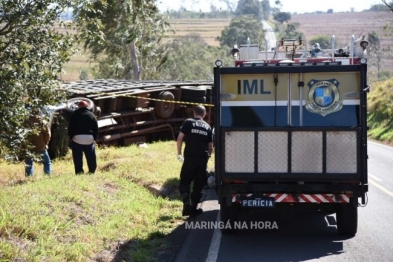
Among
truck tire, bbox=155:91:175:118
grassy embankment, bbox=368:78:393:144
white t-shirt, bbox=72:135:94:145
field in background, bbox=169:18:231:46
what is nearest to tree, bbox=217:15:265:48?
field in background, bbox=169:18:231:46

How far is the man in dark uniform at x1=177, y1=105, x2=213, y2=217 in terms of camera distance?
1149cm

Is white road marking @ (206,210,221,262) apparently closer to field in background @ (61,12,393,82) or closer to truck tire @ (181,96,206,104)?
truck tire @ (181,96,206,104)

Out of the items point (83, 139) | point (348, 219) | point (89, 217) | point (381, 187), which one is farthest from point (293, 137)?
point (381, 187)

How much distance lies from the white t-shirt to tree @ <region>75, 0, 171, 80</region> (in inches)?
683

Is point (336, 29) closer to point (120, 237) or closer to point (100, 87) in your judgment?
point (100, 87)

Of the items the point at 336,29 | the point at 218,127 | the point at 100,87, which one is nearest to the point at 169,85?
the point at 100,87

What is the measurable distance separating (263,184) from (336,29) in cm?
12167

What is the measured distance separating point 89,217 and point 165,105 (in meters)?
12.0

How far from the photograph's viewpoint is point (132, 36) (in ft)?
121

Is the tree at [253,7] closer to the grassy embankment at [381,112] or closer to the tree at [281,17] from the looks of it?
the tree at [281,17]

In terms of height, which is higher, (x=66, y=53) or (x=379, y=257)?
(x=66, y=53)

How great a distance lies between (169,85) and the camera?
23109mm

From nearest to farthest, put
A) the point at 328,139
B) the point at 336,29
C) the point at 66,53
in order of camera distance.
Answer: the point at 328,139 < the point at 66,53 < the point at 336,29

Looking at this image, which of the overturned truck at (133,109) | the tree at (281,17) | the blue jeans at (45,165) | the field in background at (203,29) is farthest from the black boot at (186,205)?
the tree at (281,17)
